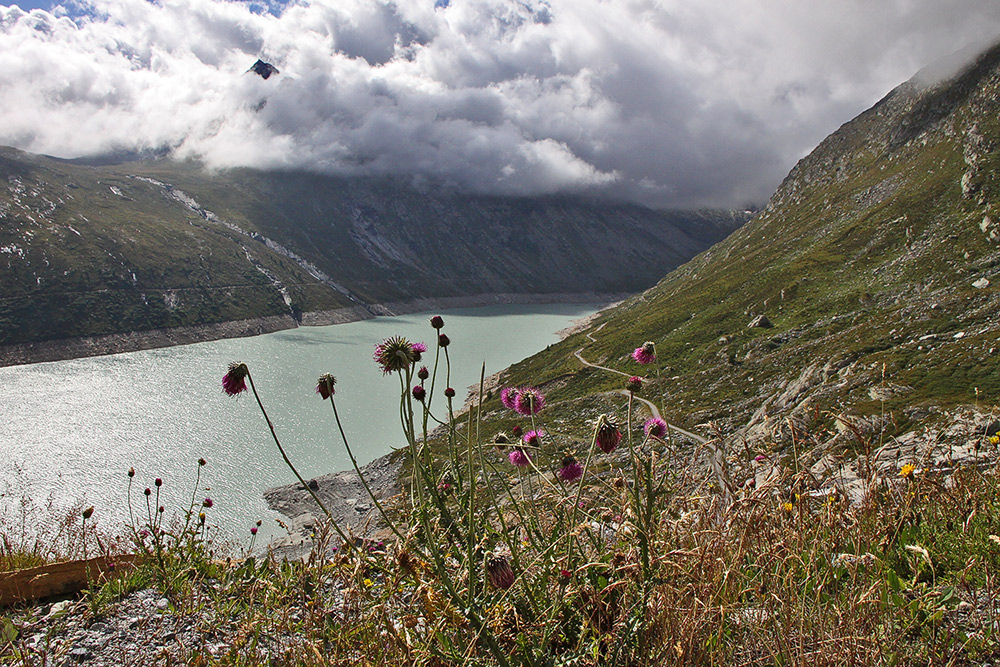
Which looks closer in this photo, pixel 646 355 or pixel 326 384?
pixel 326 384

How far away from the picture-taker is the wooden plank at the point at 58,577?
18.6 feet

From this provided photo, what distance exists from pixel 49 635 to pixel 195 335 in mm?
163809

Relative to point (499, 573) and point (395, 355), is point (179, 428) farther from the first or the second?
point (499, 573)

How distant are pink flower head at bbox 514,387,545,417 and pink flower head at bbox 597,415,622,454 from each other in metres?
0.52

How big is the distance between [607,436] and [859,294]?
72649 mm

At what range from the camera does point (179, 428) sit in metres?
63.8

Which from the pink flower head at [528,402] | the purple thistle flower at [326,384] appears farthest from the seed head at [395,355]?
the pink flower head at [528,402]

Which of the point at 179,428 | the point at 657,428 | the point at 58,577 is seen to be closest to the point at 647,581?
the point at 657,428

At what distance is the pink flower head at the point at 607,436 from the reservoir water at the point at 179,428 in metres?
19.3

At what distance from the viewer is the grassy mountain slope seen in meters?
38.6

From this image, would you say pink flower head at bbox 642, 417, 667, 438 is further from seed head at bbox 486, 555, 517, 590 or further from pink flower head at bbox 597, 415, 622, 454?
seed head at bbox 486, 555, 517, 590

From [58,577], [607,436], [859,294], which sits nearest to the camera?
[607,436]

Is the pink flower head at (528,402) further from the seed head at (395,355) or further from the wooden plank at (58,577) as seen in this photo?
the wooden plank at (58,577)

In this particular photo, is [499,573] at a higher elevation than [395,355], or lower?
lower
